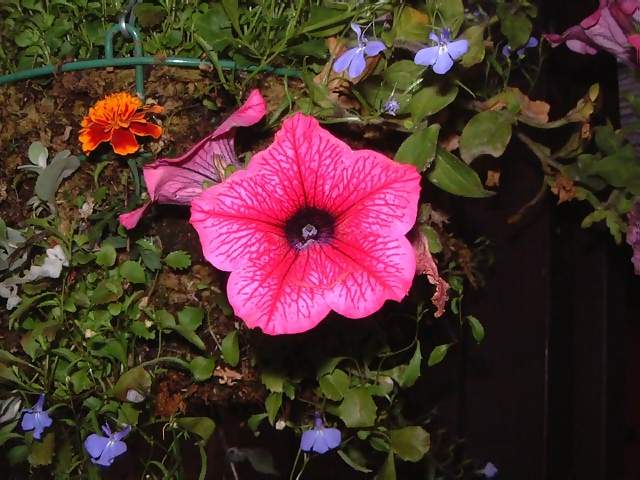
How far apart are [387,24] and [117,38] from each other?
0.23 meters

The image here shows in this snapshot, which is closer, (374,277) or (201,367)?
(374,277)

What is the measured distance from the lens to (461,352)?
3.43ft

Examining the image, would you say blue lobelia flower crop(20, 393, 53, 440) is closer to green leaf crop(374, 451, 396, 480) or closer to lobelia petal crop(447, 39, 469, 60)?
green leaf crop(374, 451, 396, 480)

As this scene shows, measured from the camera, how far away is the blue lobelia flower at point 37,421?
54cm

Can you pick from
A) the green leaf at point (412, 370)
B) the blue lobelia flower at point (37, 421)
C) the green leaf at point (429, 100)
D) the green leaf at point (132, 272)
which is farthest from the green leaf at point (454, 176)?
the blue lobelia flower at point (37, 421)

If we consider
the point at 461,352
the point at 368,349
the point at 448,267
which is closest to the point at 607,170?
the point at 448,267

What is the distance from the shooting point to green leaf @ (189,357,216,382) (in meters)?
0.55

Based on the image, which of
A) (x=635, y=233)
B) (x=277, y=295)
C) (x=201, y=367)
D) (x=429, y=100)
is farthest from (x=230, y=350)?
(x=635, y=233)

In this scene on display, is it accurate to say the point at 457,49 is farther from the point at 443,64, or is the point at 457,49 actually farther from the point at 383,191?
the point at 383,191

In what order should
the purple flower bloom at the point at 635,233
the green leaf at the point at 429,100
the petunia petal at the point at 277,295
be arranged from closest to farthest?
the petunia petal at the point at 277,295 < the green leaf at the point at 429,100 < the purple flower bloom at the point at 635,233

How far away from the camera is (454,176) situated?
52 centimetres

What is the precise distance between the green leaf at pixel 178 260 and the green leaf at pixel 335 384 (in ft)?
0.47

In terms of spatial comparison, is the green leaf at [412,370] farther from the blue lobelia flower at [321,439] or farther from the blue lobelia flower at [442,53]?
the blue lobelia flower at [442,53]

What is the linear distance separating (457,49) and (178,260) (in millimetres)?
261
